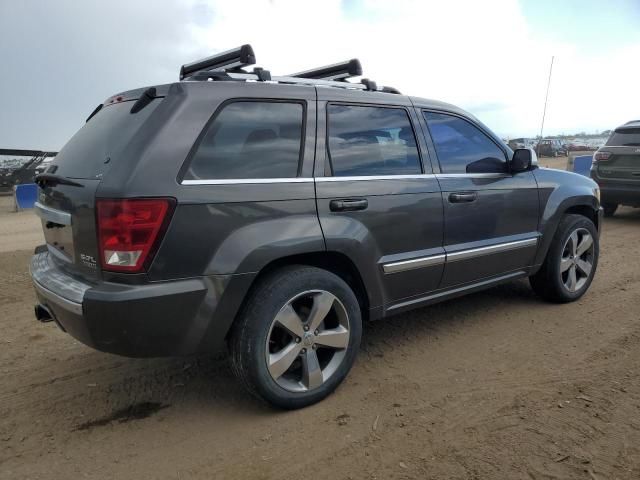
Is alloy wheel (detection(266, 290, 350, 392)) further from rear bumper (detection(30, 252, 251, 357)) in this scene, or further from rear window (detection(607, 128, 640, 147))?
rear window (detection(607, 128, 640, 147))

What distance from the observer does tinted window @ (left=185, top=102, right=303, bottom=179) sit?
2.60 metres

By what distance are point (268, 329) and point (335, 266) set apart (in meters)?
0.67

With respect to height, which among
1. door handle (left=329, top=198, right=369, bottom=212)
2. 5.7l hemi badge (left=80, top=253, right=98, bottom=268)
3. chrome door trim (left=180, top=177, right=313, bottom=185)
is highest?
chrome door trim (left=180, top=177, right=313, bottom=185)

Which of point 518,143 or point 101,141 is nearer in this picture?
point 101,141

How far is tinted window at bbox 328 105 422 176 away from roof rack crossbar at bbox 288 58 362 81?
519mm

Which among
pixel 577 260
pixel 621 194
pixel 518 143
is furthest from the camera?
pixel 621 194

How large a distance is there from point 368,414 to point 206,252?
1.28 metres

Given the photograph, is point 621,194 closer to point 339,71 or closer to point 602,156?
point 602,156

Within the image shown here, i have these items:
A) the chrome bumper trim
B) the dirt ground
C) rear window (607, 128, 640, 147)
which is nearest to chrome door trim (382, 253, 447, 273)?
the dirt ground

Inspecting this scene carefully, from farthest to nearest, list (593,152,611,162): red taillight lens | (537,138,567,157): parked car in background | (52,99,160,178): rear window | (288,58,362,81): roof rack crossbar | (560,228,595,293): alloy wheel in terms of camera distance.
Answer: (537,138,567,157): parked car in background
(593,152,611,162): red taillight lens
(560,228,595,293): alloy wheel
(288,58,362,81): roof rack crossbar
(52,99,160,178): rear window

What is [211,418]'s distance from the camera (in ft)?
9.39

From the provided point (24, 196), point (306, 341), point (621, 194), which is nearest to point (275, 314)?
point (306, 341)

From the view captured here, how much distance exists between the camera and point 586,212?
189 inches

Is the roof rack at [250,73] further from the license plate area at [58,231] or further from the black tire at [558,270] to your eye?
the black tire at [558,270]
